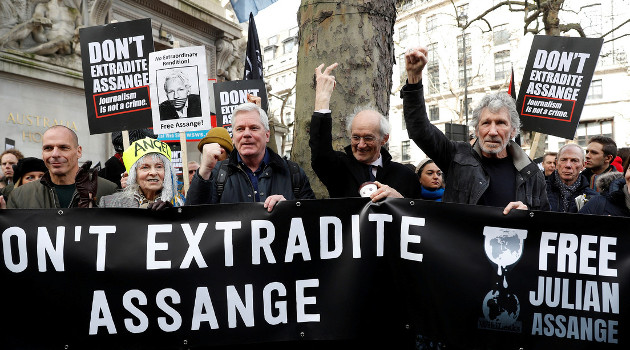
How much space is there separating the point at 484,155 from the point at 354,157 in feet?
2.54

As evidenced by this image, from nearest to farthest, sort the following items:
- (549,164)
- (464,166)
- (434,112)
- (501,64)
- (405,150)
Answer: (464,166) → (549,164) → (501,64) → (434,112) → (405,150)

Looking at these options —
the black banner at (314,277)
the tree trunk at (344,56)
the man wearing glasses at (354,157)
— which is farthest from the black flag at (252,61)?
the black banner at (314,277)

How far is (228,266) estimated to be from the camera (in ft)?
9.83

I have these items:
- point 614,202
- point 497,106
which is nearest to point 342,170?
point 497,106

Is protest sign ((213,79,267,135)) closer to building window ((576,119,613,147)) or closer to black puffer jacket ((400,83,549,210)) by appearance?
black puffer jacket ((400,83,549,210))

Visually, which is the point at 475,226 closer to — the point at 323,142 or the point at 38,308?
the point at 323,142

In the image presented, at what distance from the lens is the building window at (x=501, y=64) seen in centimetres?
4359

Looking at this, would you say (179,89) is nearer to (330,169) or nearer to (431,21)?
(330,169)

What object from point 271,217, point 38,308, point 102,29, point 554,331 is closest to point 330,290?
point 271,217

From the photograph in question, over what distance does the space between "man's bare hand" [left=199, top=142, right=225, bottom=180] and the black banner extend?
308mm

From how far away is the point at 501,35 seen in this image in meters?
43.6

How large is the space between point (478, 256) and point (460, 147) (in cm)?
72

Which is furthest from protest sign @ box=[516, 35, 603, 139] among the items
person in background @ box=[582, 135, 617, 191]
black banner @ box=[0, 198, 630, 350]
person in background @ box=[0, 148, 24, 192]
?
person in background @ box=[0, 148, 24, 192]

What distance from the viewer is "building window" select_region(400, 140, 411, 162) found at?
52.5 m
